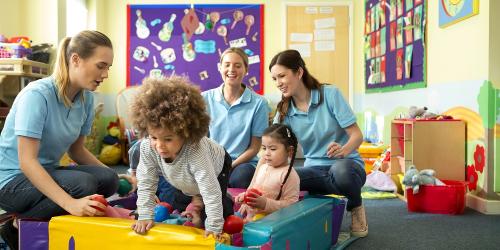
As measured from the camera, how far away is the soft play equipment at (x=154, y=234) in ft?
4.90

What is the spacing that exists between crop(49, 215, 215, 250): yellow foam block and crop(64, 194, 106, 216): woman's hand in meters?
0.02

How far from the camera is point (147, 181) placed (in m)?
1.62

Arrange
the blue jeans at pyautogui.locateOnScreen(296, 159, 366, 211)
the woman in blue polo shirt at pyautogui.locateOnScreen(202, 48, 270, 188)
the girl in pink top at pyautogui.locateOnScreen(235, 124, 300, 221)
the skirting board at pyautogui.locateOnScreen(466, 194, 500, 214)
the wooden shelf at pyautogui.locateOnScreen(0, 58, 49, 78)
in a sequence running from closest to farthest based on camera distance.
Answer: the girl in pink top at pyautogui.locateOnScreen(235, 124, 300, 221) → the blue jeans at pyautogui.locateOnScreen(296, 159, 366, 211) → the woman in blue polo shirt at pyautogui.locateOnScreen(202, 48, 270, 188) → the skirting board at pyautogui.locateOnScreen(466, 194, 500, 214) → the wooden shelf at pyautogui.locateOnScreen(0, 58, 49, 78)

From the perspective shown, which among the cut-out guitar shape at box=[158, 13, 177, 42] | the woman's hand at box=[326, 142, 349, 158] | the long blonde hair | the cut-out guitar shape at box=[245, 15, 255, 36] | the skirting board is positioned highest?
the cut-out guitar shape at box=[245, 15, 255, 36]

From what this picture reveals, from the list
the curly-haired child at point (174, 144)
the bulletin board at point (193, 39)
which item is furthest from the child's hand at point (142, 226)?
the bulletin board at point (193, 39)

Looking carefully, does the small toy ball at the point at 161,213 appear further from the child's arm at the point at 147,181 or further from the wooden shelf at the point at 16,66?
the wooden shelf at the point at 16,66

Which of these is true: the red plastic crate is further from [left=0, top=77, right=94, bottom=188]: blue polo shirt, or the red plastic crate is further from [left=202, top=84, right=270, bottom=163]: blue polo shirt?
[left=0, top=77, right=94, bottom=188]: blue polo shirt

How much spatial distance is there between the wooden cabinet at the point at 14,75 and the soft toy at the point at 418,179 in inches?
106

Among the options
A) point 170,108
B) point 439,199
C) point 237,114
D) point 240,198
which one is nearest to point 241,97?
point 237,114

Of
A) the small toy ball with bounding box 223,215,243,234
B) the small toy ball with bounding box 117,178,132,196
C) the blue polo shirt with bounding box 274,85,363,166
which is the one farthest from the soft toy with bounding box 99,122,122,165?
the small toy ball with bounding box 223,215,243,234

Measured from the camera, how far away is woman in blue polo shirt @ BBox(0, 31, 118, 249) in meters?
1.65

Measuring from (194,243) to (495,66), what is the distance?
2422 millimetres

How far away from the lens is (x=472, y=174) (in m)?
3.29

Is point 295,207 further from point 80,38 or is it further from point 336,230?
point 80,38
